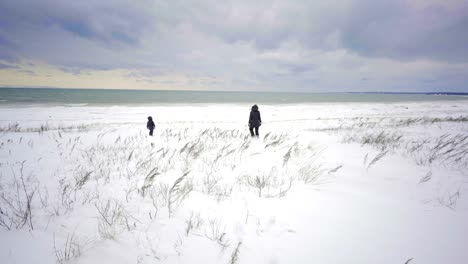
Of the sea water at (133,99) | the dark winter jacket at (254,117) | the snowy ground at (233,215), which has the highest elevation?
the sea water at (133,99)

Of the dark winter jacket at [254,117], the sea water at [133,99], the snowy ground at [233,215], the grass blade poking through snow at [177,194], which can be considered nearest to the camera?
the snowy ground at [233,215]

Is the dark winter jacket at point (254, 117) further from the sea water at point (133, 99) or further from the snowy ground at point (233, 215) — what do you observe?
the sea water at point (133, 99)

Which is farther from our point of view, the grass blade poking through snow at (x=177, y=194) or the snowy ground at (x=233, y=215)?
the grass blade poking through snow at (x=177, y=194)

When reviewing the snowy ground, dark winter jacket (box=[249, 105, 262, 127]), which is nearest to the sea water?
dark winter jacket (box=[249, 105, 262, 127])

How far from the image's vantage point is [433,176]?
3650 mm

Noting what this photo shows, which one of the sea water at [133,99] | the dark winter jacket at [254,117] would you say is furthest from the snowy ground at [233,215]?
the sea water at [133,99]

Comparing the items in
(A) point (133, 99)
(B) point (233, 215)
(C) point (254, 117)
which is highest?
(A) point (133, 99)

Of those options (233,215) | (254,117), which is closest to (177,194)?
(233,215)

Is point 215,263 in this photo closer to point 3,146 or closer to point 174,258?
point 174,258

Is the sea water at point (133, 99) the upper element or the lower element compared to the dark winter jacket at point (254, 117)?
upper

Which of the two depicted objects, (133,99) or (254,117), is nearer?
(254,117)

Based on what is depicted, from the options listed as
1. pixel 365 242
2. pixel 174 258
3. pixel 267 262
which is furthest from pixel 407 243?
pixel 174 258

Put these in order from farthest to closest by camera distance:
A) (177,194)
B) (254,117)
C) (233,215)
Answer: (254,117), (177,194), (233,215)

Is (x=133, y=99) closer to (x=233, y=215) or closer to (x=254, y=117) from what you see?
(x=254, y=117)
